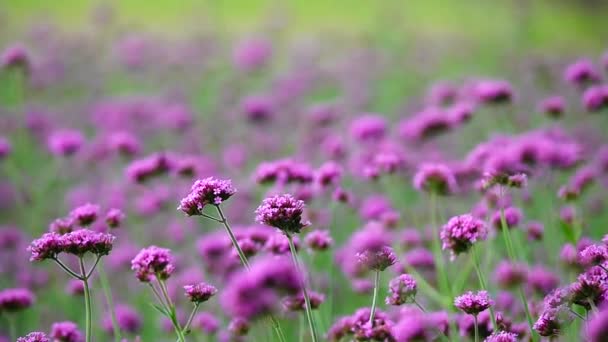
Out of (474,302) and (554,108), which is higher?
(554,108)

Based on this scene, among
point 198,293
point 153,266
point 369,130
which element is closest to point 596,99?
point 369,130

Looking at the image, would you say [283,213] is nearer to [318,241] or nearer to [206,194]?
[206,194]

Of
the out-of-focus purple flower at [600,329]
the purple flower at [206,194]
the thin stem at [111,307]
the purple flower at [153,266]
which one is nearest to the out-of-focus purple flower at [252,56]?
the thin stem at [111,307]

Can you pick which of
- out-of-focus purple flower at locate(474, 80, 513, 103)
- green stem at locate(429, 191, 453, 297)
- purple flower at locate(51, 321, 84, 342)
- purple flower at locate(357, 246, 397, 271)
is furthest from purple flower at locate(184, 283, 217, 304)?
out-of-focus purple flower at locate(474, 80, 513, 103)

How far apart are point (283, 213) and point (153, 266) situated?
54 centimetres

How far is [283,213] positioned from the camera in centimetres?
212

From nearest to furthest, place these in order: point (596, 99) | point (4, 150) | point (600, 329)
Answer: point (600, 329) < point (596, 99) < point (4, 150)

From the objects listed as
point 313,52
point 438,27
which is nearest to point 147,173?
point 313,52

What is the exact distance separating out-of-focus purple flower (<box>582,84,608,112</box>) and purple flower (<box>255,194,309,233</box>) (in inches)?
104

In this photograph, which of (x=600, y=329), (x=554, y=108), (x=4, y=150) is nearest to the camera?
(x=600, y=329)

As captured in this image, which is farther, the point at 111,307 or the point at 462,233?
the point at 111,307

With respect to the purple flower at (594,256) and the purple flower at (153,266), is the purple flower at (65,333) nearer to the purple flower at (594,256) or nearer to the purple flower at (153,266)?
the purple flower at (153,266)

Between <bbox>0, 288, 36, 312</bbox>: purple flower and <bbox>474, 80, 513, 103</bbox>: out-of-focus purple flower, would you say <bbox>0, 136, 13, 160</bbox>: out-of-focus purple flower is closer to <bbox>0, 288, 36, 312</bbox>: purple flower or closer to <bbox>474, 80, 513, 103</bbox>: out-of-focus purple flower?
<bbox>0, 288, 36, 312</bbox>: purple flower

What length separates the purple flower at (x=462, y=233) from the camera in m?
2.25
